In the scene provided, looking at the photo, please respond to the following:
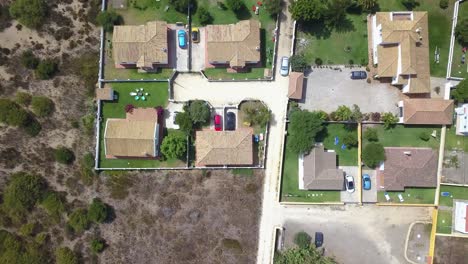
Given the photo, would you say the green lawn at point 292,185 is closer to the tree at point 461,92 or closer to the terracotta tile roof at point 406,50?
the terracotta tile roof at point 406,50

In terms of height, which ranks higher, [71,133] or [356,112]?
[356,112]

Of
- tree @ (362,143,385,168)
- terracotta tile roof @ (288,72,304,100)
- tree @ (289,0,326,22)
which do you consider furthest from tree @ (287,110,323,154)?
tree @ (289,0,326,22)

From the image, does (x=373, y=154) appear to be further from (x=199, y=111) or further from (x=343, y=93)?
(x=199, y=111)

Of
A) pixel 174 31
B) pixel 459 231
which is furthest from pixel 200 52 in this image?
pixel 459 231

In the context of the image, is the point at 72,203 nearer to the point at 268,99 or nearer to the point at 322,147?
the point at 268,99

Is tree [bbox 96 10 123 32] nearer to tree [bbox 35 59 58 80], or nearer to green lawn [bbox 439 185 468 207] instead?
tree [bbox 35 59 58 80]

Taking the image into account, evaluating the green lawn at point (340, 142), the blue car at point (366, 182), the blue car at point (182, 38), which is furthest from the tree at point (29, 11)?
the blue car at point (366, 182)
